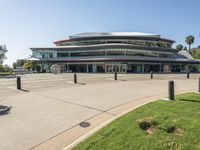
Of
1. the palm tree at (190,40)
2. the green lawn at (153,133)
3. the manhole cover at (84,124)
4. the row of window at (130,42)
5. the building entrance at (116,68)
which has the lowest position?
the manhole cover at (84,124)

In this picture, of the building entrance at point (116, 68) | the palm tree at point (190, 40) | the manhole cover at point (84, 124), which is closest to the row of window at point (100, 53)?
the building entrance at point (116, 68)

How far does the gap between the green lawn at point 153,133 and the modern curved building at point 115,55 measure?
144 feet

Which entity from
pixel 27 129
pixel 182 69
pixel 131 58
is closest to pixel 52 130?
pixel 27 129

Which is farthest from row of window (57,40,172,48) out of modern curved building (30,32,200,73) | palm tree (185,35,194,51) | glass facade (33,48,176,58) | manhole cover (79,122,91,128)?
manhole cover (79,122,91,128)

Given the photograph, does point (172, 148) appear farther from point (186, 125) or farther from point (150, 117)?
point (150, 117)

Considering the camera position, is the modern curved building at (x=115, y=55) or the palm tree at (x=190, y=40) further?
the palm tree at (x=190, y=40)

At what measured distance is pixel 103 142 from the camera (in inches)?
225

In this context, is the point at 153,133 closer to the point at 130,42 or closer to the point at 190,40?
the point at 130,42

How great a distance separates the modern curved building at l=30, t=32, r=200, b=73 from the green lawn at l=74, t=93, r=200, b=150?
4383 centimetres

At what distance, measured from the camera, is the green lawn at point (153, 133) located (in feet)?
17.5

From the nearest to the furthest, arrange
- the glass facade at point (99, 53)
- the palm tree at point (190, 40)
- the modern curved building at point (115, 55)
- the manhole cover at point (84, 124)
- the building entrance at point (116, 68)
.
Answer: the manhole cover at point (84, 124) → the building entrance at point (116, 68) → the modern curved building at point (115, 55) → the glass facade at point (99, 53) → the palm tree at point (190, 40)

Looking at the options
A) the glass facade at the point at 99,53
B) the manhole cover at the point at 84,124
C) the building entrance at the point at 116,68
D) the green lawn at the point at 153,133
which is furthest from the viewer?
the glass facade at the point at 99,53

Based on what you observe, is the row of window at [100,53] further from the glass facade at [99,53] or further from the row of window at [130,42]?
the row of window at [130,42]

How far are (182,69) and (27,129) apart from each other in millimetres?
56402
